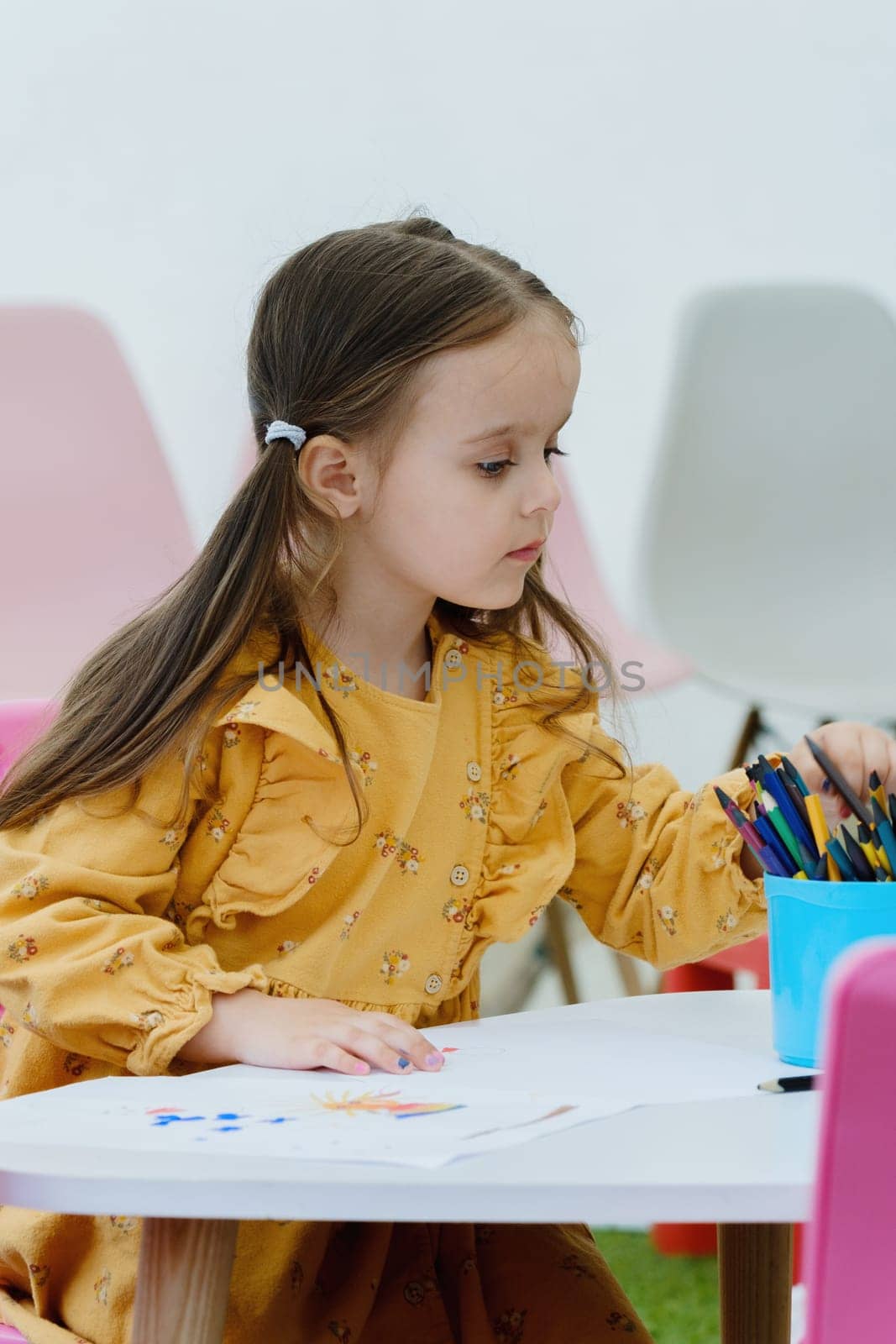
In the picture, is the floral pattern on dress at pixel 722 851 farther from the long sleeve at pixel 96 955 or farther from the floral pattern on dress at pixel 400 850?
the long sleeve at pixel 96 955

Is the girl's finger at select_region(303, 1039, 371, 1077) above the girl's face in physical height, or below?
below

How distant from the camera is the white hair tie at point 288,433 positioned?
96cm

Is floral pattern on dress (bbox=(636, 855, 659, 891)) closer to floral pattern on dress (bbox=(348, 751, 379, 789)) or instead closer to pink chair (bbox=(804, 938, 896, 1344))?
floral pattern on dress (bbox=(348, 751, 379, 789))

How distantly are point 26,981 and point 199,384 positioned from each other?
5.29 ft

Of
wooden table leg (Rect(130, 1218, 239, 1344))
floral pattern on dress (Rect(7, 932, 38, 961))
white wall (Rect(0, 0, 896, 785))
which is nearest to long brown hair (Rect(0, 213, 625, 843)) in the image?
floral pattern on dress (Rect(7, 932, 38, 961))

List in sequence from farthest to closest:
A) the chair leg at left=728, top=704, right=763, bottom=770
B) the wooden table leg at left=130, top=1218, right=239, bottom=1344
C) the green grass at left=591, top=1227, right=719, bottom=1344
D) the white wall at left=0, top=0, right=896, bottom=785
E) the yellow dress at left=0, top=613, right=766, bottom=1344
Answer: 1. the white wall at left=0, top=0, right=896, bottom=785
2. the chair leg at left=728, top=704, right=763, bottom=770
3. the green grass at left=591, top=1227, right=719, bottom=1344
4. the yellow dress at left=0, top=613, right=766, bottom=1344
5. the wooden table leg at left=130, top=1218, right=239, bottom=1344

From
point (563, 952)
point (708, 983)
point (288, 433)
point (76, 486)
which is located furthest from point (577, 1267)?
point (76, 486)

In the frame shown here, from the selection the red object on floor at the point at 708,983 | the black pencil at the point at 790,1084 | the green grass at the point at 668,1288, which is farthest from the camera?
the green grass at the point at 668,1288

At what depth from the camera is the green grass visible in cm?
149

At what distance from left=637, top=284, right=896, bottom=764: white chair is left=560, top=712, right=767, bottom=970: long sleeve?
1072 millimetres

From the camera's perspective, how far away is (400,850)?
91 centimetres

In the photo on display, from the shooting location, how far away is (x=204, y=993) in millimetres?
723

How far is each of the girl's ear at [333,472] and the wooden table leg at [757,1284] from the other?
1.54 feet

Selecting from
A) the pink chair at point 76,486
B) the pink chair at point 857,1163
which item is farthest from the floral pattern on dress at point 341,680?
the pink chair at point 76,486
